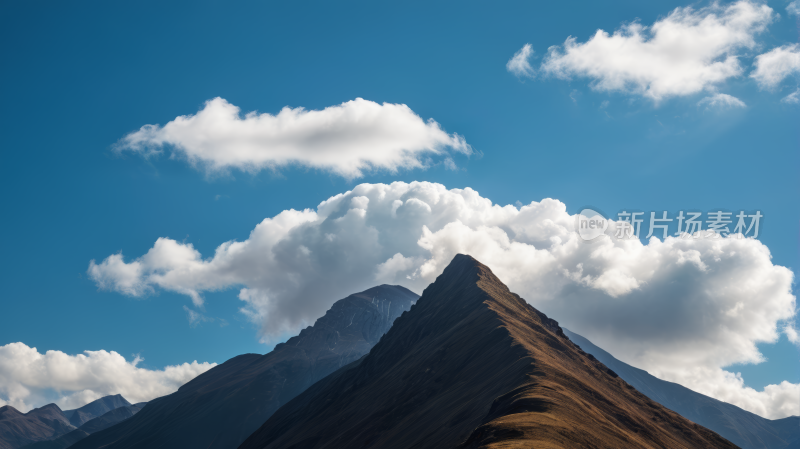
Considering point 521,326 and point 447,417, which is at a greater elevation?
point 521,326

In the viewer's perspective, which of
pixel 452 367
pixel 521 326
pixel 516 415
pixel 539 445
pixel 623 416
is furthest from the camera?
pixel 521 326

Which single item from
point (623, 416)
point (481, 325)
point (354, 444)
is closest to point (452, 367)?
point (481, 325)

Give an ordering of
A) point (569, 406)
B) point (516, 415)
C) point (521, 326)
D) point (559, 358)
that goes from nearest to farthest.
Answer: point (516, 415), point (569, 406), point (559, 358), point (521, 326)

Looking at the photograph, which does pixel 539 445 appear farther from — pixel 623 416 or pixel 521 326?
pixel 521 326

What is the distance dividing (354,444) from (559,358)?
61.9 m

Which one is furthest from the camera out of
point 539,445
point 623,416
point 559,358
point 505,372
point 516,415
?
point 559,358

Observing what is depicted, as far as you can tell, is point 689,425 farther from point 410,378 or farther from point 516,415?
point 516,415

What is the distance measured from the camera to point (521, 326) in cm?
17550

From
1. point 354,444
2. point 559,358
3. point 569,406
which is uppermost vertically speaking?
point 559,358

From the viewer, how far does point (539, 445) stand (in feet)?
228

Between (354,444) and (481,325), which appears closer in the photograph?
(354,444)

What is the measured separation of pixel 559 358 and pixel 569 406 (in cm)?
5834

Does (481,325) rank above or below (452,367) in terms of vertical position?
above

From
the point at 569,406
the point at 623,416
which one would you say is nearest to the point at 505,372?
the point at 623,416
